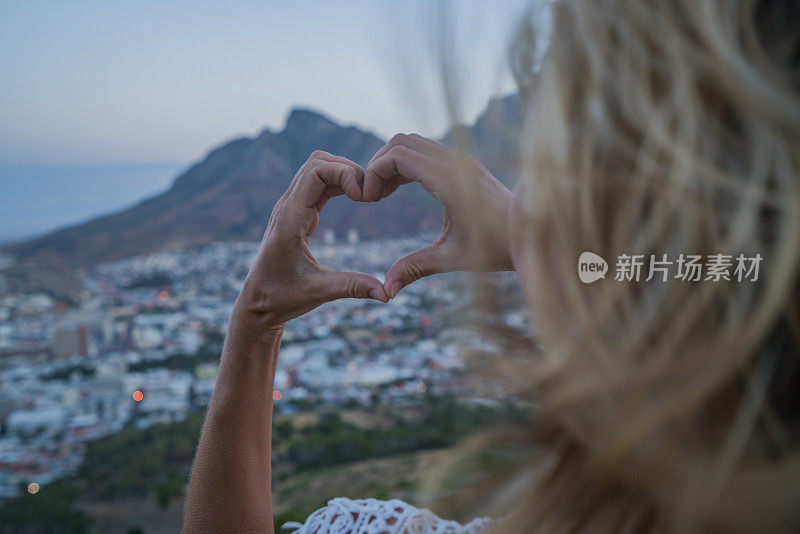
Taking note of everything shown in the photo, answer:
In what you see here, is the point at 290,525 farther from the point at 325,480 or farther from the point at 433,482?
the point at 325,480

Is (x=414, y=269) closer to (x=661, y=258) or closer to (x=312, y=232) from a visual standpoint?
(x=312, y=232)

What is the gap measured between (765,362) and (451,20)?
Result: 0.34 metres

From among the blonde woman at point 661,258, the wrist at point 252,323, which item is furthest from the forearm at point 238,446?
the blonde woman at point 661,258

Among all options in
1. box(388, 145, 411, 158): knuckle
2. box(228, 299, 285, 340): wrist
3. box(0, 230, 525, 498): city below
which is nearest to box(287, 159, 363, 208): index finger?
box(388, 145, 411, 158): knuckle

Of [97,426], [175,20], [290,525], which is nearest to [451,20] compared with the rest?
[290,525]

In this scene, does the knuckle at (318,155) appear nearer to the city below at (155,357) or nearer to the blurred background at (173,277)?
the blurred background at (173,277)

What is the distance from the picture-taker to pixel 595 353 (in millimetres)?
366

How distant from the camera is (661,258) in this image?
0.35 meters

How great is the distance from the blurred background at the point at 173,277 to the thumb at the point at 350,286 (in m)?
0.18

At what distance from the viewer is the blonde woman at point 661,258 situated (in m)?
0.33

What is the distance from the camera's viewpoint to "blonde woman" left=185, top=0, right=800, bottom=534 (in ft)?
1.09

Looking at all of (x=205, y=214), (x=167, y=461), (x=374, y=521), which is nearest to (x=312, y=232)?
(x=374, y=521)

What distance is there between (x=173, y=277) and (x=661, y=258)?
28.3ft

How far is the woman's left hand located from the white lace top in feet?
1.43
